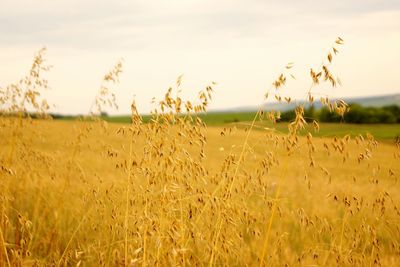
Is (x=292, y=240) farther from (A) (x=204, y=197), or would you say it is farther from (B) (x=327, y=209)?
(A) (x=204, y=197)

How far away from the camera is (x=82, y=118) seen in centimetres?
459

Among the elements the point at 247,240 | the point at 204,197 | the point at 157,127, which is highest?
the point at 157,127

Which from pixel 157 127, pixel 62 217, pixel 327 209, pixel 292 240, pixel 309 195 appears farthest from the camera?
pixel 309 195

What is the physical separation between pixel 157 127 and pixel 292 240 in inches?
98.4

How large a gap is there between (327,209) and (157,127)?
3.48 meters

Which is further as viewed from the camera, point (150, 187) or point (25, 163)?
point (25, 163)

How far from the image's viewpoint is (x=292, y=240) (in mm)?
4508

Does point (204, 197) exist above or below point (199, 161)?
below

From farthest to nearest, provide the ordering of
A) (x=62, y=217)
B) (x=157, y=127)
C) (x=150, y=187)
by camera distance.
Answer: (x=62, y=217), (x=150, y=187), (x=157, y=127)

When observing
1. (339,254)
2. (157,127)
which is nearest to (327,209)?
(339,254)

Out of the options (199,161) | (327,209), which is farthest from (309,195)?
(199,161)

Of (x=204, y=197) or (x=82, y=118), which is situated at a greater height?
(x=82, y=118)

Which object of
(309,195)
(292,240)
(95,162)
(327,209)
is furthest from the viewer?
(95,162)

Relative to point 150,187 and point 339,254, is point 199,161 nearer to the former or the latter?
point 150,187
